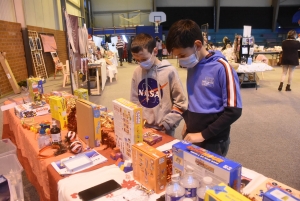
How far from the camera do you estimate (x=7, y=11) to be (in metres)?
6.69

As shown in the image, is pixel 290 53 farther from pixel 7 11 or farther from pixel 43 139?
pixel 7 11

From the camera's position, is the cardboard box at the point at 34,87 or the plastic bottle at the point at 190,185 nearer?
the plastic bottle at the point at 190,185

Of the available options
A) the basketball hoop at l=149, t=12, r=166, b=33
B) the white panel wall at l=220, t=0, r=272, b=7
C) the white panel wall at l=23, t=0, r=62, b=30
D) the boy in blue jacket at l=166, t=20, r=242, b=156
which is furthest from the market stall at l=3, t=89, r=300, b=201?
the white panel wall at l=220, t=0, r=272, b=7

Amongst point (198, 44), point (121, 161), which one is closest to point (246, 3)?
point (198, 44)

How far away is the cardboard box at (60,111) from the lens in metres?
1.83

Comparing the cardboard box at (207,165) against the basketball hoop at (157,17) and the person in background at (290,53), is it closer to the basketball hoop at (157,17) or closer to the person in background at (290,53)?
the person in background at (290,53)

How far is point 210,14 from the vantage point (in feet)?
53.5

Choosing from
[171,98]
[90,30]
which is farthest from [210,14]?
[171,98]

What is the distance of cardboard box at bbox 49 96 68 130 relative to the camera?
6.00 ft

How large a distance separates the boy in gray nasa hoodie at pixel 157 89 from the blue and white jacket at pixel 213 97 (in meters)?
0.25

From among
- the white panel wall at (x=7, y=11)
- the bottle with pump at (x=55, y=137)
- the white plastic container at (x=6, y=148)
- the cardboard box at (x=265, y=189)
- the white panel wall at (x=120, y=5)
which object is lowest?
the white plastic container at (x=6, y=148)

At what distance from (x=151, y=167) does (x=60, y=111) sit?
1061mm

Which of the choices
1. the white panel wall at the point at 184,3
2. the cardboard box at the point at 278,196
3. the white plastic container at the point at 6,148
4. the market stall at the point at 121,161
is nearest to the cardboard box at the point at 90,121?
the market stall at the point at 121,161

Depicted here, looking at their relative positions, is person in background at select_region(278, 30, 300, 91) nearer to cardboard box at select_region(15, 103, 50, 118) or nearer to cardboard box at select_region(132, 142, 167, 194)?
cardboard box at select_region(15, 103, 50, 118)
